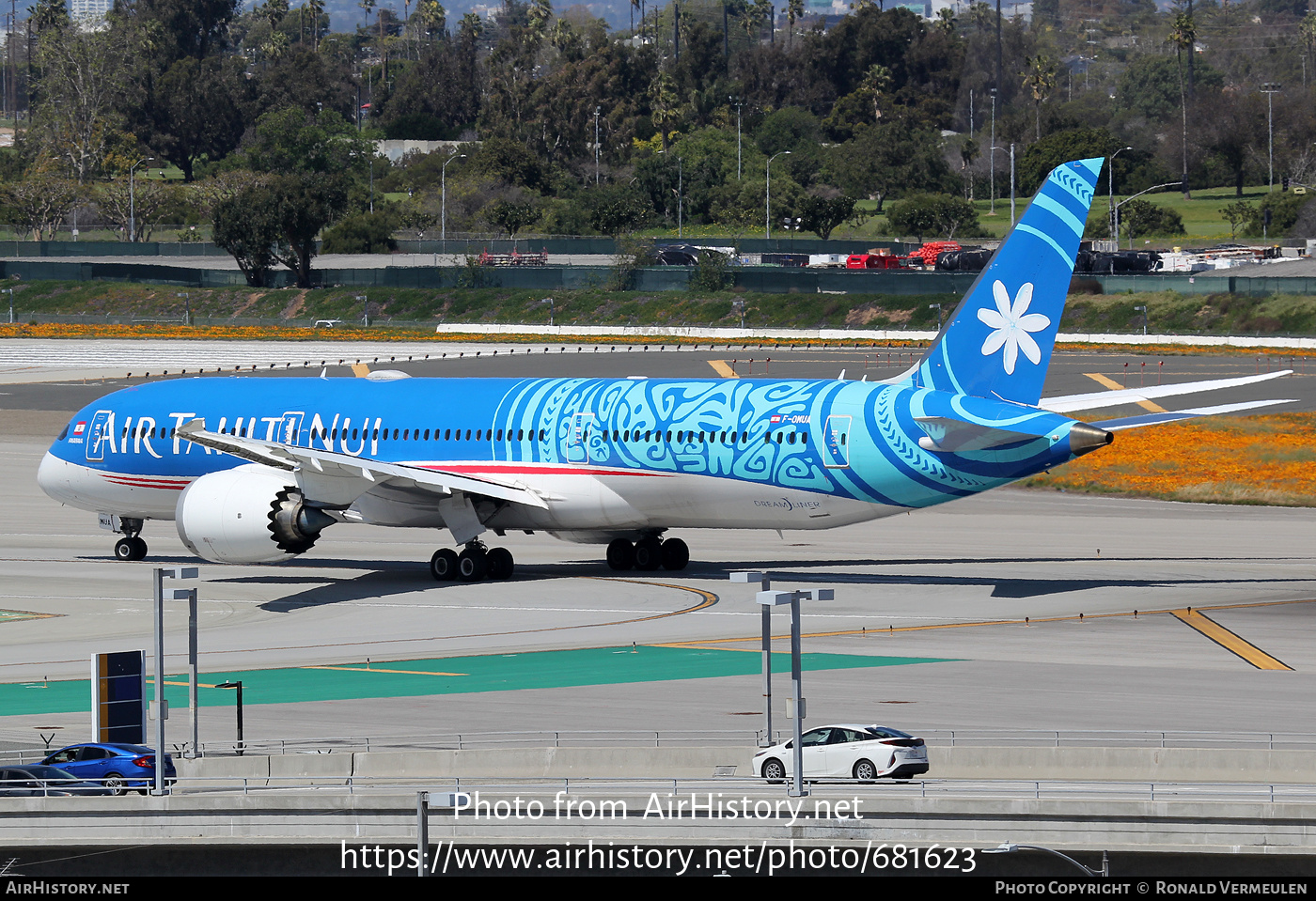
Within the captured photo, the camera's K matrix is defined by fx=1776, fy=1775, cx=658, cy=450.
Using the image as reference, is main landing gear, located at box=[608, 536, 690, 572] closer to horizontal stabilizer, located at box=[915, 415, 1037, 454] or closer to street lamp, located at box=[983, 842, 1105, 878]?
horizontal stabilizer, located at box=[915, 415, 1037, 454]

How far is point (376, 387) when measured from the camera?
50531 millimetres

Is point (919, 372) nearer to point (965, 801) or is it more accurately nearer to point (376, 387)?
point (376, 387)

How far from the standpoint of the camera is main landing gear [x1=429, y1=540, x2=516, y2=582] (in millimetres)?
47500

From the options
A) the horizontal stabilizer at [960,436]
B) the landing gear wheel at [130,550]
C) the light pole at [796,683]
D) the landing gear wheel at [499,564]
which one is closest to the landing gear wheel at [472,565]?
the landing gear wheel at [499,564]

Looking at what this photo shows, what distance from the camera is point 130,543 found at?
5312 cm

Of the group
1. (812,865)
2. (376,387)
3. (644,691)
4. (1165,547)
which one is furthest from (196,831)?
(1165,547)

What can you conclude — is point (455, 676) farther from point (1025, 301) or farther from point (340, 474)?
point (1025, 301)

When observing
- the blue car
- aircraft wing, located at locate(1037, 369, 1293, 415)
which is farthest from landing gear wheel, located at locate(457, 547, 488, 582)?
the blue car

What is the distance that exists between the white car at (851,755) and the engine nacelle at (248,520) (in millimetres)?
21937

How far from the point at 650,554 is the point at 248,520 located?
11048 mm

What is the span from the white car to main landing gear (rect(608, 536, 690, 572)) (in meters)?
23.1

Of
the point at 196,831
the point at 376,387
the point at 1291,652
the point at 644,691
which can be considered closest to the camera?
the point at 196,831

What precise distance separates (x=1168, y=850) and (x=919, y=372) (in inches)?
946

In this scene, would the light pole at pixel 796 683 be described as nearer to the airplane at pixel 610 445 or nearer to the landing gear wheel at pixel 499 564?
the airplane at pixel 610 445
